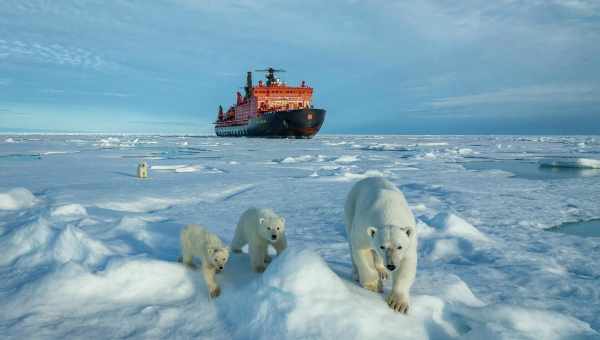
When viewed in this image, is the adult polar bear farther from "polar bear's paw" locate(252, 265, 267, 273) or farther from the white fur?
the white fur

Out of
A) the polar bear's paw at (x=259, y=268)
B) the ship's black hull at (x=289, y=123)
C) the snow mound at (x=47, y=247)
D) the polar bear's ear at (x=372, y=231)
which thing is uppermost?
the ship's black hull at (x=289, y=123)

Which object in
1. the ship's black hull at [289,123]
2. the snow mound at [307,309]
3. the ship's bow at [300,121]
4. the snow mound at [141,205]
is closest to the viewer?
the snow mound at [307,309]

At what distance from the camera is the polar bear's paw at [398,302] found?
7.32 ft

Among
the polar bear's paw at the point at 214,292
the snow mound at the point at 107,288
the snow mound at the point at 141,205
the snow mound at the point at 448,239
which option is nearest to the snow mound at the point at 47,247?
the snow mound at the point at 107,288

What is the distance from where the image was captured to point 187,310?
2.27 metres

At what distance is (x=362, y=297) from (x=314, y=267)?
38cm

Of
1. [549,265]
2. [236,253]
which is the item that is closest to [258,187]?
[236,253]

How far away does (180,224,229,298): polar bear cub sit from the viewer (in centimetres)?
246

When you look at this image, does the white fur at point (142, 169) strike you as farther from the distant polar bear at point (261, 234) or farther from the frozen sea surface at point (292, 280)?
the distant polar bear at point (261, 234)

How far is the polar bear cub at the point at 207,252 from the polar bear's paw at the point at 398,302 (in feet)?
3.71

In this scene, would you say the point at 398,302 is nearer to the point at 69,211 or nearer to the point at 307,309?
the point at 307,309

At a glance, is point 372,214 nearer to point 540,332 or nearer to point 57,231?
point 540,332

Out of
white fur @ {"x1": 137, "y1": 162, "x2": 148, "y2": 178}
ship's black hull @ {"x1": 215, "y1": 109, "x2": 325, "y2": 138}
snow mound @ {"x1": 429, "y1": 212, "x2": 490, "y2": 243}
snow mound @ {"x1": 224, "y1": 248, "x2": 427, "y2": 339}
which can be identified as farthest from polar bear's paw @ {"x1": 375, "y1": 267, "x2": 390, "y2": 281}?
ship's black hull @ {"x1": 215, "y1": 109, "x2": 325, "y2": 138}

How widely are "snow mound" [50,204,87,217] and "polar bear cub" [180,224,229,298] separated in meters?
2.85
